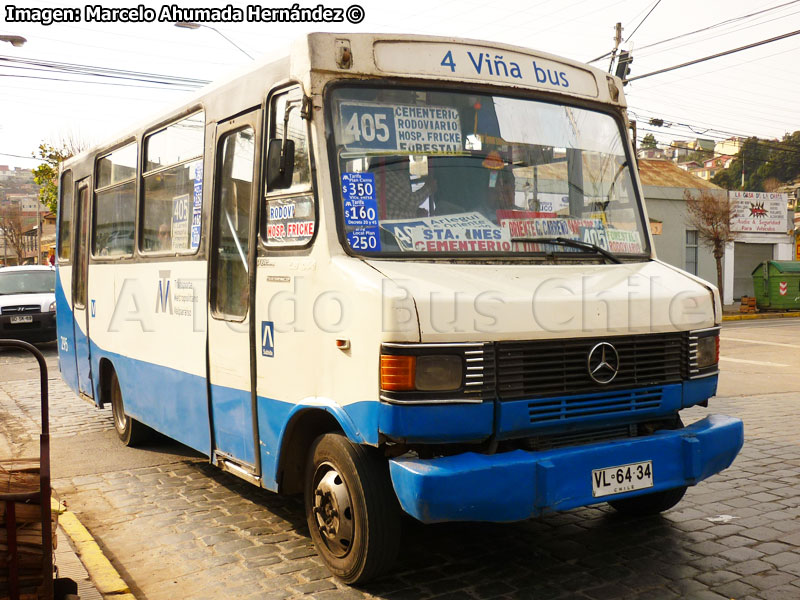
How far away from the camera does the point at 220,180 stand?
543cm

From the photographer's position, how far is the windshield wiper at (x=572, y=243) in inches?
181

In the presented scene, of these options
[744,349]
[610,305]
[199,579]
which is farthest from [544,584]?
[744,349]

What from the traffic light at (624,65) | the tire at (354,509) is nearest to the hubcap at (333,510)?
the tire at (354,509)

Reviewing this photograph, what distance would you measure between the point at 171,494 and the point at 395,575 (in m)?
2.47

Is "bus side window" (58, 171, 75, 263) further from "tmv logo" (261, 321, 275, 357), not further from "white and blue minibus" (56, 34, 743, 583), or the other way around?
"tmv logo" (261, 321, 275, 357)

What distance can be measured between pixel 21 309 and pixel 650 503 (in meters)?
14.7

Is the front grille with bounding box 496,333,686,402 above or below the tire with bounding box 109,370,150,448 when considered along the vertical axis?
above

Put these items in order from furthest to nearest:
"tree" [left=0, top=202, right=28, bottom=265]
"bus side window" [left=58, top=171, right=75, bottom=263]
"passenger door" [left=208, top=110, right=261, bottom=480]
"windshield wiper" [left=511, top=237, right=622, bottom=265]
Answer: "tree" [left=0, top=202, right=28, bottom=265] → "bus side window" [left=58, top=171, right=75, bottom=263] → "passenger door" [left=208, top=110, right=261, bottom=480] → "windshield wiper" [left=511, top=237, right=622, bottom=265]

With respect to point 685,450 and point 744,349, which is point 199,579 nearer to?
point 685,450

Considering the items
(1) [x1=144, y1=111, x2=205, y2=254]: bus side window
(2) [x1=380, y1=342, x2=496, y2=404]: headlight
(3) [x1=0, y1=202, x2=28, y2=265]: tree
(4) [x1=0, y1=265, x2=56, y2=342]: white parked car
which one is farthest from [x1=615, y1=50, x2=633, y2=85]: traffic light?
(3) [x1=0, y1=202, x2=28, y2=265]: tree

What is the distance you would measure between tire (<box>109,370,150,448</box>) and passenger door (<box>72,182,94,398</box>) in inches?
21.7

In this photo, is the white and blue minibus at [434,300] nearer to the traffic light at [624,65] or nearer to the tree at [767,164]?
the traffic light at [624,65]

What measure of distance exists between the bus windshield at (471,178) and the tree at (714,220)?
24.8 m

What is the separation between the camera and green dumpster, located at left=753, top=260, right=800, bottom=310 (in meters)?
28.0
